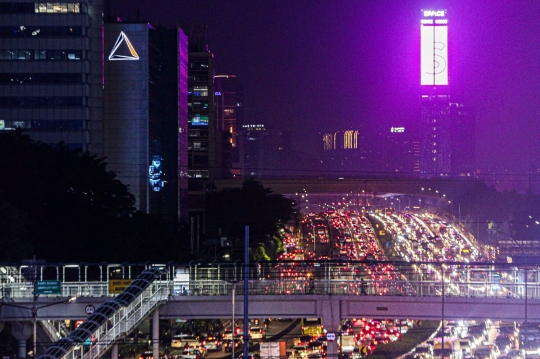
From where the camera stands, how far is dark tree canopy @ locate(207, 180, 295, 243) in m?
92.9

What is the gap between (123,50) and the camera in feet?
238

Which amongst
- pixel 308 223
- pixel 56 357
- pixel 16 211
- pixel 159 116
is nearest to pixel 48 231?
pixel 16 211

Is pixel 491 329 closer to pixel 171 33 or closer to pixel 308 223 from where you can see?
pixel 171 33

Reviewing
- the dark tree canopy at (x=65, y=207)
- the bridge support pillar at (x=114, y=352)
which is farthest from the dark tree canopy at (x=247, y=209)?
the bridge support pillar at (x=114, y=352)

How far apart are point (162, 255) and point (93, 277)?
8942 mm

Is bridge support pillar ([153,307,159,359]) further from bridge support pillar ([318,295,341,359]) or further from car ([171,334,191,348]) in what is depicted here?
car ([171,334,191,348])

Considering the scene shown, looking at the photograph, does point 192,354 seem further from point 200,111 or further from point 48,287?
point 200,111

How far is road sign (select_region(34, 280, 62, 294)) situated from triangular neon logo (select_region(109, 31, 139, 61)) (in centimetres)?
4029

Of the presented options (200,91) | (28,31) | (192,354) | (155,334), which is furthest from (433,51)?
(155,334)

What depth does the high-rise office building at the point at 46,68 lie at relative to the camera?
223ft

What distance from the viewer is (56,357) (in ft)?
87.4

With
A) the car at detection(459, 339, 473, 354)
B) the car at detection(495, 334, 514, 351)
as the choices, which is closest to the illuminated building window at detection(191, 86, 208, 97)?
the car at detection(495, 334, 514, 351)

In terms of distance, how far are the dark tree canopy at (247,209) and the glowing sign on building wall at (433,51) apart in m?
31.7

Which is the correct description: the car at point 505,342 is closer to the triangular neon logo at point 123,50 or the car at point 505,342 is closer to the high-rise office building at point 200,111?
the triangular neon logo at point 123,50
